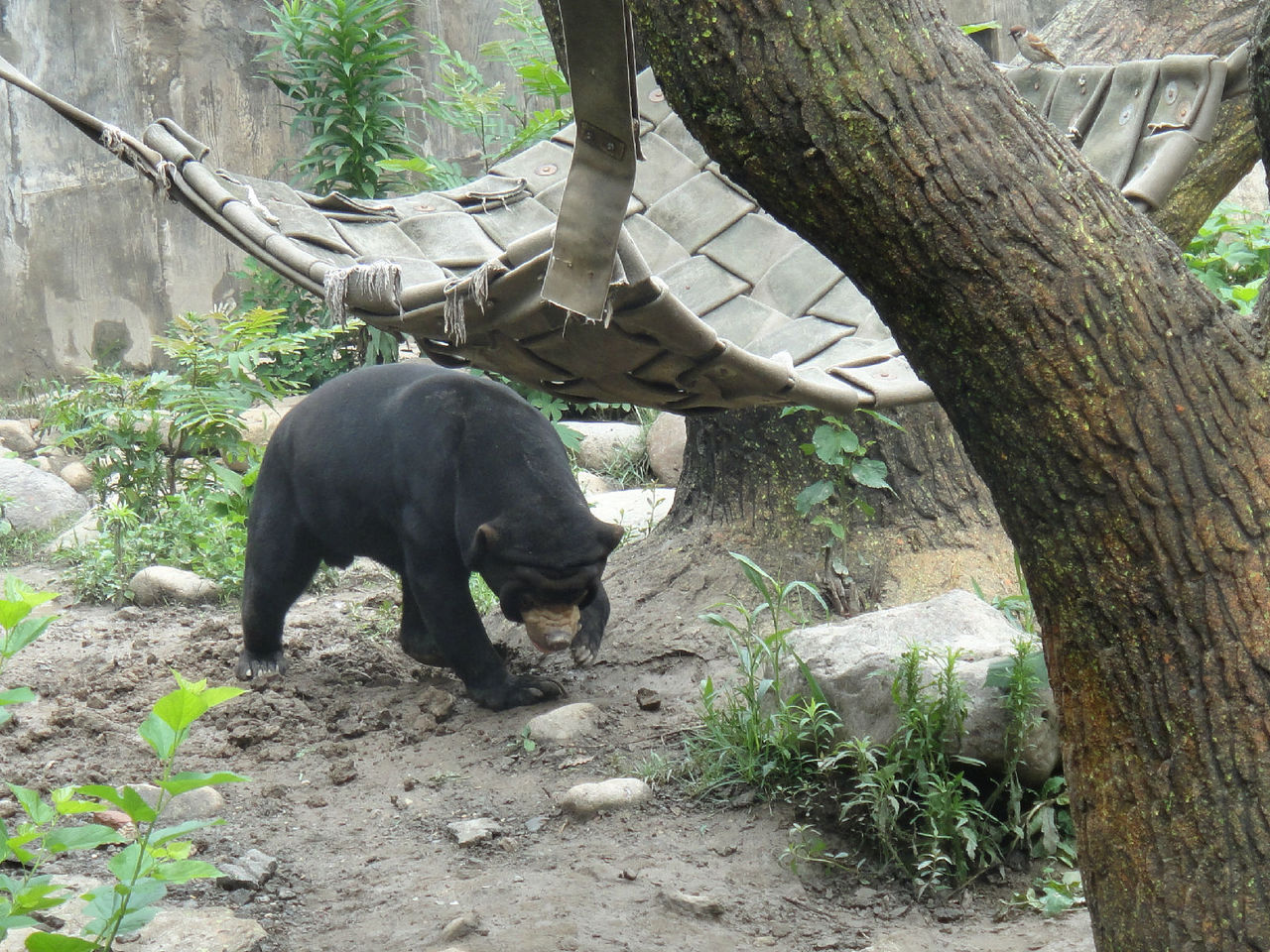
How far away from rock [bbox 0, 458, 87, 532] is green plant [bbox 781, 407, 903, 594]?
4.98m

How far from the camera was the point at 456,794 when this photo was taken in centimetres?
360

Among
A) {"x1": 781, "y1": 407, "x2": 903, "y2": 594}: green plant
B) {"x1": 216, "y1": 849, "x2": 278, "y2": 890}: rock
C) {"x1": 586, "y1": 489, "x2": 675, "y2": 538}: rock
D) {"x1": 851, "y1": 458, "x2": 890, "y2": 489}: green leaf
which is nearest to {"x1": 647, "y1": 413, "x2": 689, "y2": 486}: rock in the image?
{"x1": 586, "y1": 489, "x2": 675, "y2": 538}: rock

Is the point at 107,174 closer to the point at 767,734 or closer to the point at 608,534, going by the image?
the point at 608,534

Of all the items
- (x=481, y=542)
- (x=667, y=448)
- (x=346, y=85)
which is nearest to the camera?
(x=481, y=542)

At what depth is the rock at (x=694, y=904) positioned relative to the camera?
279 cm

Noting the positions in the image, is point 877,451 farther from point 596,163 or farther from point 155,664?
point 155,664

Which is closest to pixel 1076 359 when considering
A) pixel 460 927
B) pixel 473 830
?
pixel 460 927

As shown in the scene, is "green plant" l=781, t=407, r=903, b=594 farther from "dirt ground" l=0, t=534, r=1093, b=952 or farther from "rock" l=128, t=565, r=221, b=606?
"rock" l=128, t=565, r=221, b=606

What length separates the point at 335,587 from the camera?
20.6 ft

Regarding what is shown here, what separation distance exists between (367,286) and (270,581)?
1781 millimetres

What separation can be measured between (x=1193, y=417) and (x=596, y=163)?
3.78ft

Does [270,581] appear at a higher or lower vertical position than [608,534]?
lower

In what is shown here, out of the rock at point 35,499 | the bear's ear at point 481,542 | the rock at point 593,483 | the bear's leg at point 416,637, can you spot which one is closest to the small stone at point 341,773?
the bear's ear at point 481,542

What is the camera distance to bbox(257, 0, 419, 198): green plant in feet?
28.8
